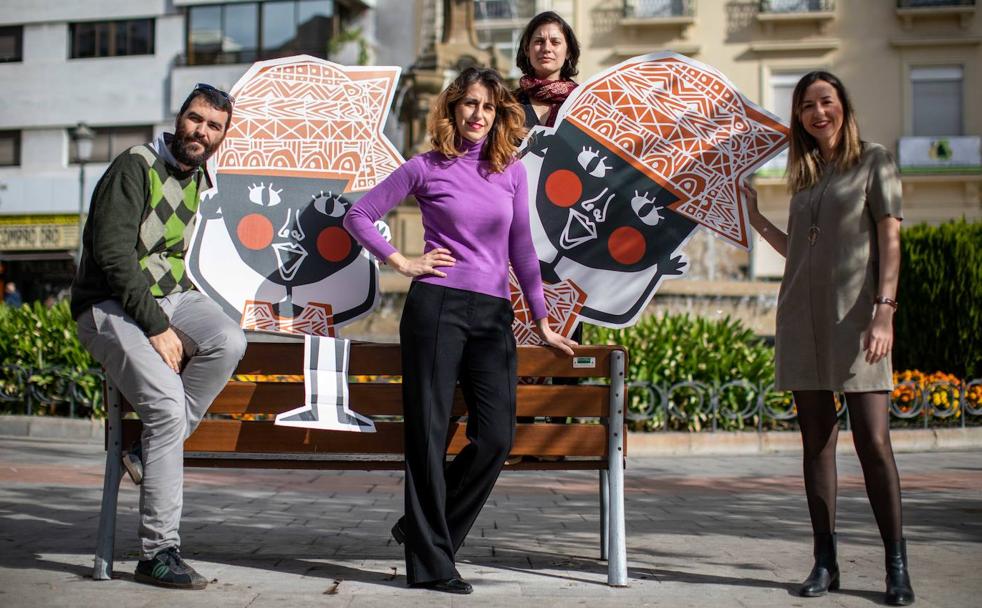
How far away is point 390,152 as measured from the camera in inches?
192

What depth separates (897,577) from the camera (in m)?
3.97

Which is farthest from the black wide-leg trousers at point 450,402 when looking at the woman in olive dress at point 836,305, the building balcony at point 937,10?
the building balcony at point 937,10

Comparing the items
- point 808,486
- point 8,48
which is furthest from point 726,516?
point 8,48

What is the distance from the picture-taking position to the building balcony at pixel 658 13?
30.8 m

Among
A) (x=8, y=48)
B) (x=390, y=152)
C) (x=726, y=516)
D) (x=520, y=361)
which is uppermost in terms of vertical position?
(x=8, y=48)

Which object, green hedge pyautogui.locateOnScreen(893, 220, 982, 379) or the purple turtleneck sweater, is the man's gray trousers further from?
green hedge pyautogui.locateOnScreen(893, 220, 982, 379)

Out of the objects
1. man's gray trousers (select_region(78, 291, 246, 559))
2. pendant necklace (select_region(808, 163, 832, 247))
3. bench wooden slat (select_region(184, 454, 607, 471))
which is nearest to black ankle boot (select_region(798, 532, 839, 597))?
bench wooden slat (select_region(184, 454, 607, 471))

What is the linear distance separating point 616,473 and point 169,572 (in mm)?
1766

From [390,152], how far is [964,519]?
12.5 ft

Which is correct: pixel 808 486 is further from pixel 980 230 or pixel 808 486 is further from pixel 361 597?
pixel 980 230

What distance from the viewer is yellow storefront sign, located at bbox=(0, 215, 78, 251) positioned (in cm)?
3288

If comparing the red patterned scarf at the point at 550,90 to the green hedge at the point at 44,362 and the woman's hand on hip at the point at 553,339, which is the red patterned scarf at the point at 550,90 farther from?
the green hedge at the point at 44,362

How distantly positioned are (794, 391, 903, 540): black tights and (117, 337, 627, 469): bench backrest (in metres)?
0.76

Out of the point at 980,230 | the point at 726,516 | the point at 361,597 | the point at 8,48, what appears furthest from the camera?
the point at 8,48
